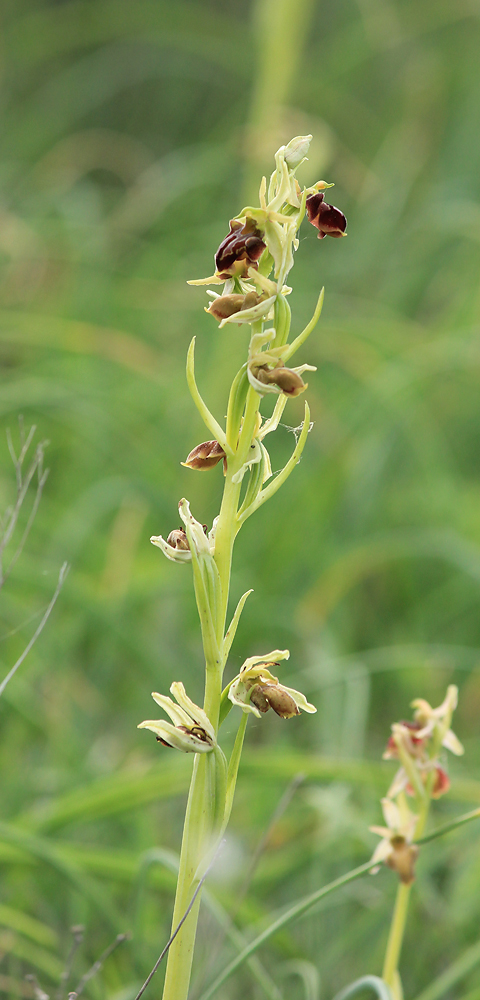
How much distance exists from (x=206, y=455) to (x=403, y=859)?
0.35 metres

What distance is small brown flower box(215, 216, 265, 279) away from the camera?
0.49 m

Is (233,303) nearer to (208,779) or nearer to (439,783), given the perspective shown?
(208,779)

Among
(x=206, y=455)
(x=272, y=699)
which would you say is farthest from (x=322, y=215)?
(x=272, y=699)

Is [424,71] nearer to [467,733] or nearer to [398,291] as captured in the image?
[398,291]

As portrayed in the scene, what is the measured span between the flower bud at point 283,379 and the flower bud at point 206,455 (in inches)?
2.6

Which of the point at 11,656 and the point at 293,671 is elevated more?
the point at 293,671

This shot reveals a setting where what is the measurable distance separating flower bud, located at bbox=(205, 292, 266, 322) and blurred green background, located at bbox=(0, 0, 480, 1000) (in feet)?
0.90

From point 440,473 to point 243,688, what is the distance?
1.82 meters

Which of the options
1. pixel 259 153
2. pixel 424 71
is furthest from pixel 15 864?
pixel 424 71

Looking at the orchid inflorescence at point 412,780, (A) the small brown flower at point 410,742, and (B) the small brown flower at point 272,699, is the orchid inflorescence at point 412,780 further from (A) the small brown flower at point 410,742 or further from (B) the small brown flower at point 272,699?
(B) the small brown flower at point 272,699

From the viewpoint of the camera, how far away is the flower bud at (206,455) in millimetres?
525

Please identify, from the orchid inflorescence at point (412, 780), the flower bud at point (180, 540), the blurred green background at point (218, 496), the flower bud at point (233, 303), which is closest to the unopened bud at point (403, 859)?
the orchid inflorescence at point (412, 780)

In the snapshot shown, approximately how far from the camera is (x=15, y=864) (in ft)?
3.11

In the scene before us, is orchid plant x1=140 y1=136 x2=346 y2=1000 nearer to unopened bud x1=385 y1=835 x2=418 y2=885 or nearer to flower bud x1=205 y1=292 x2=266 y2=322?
flower bud x1=205 y1=292 x2=266 y2=322
